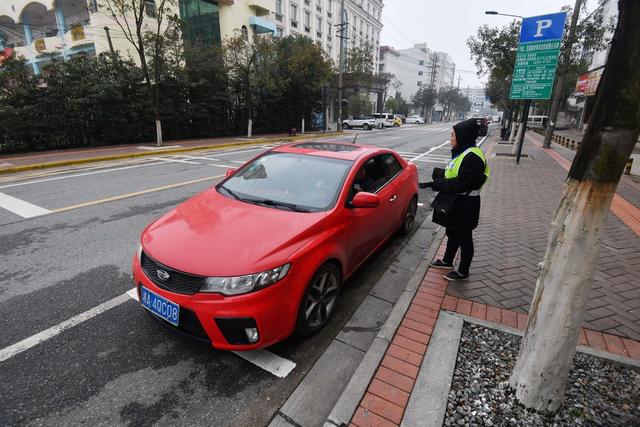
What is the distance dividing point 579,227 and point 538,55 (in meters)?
11.9

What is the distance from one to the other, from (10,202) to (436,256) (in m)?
7.69

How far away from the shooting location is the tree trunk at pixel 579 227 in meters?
1.54

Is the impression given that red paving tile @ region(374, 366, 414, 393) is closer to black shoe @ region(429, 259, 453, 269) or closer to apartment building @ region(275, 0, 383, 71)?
black shoe @ region(429, 259, 453, 269)

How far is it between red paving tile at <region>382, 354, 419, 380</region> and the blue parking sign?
1196 cm

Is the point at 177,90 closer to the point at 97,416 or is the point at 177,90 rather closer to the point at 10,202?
the point at 10,202

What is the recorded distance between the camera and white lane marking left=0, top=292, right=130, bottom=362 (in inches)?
101

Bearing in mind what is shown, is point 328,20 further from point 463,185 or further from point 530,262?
point 463,185

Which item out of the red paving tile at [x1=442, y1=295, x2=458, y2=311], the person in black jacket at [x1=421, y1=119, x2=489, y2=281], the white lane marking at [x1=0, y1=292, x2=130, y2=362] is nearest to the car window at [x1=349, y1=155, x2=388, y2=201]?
the person in black jacket at [x1=421, y1=119, x2=489, y2=281]

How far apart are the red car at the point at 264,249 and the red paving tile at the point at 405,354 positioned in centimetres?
62

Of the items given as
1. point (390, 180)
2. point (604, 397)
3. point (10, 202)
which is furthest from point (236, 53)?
point (604, 397)

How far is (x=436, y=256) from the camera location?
14.2 feet

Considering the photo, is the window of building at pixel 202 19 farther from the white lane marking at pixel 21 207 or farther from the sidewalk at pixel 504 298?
the sidewalk at pixel 504 298

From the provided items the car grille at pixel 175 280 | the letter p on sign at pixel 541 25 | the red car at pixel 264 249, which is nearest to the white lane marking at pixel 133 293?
the red car at pixel 264 249

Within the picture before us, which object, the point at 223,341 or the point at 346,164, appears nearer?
the point at 223,341
